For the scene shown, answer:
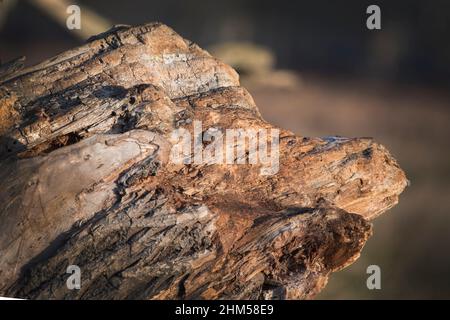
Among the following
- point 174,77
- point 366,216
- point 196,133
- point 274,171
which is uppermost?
point 174,77

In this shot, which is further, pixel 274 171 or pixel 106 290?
pixel 274 171

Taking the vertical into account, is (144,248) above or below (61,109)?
below

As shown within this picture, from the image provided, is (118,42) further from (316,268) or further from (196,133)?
(316,268)

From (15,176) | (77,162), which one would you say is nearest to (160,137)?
(77,162)

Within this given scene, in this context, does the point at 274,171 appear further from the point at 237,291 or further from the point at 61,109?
the point at 61,109

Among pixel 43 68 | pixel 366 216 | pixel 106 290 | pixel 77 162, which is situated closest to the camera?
pixel 106 290

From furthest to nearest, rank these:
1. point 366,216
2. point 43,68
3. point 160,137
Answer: point 366,216, point 43,68, point 160,137
